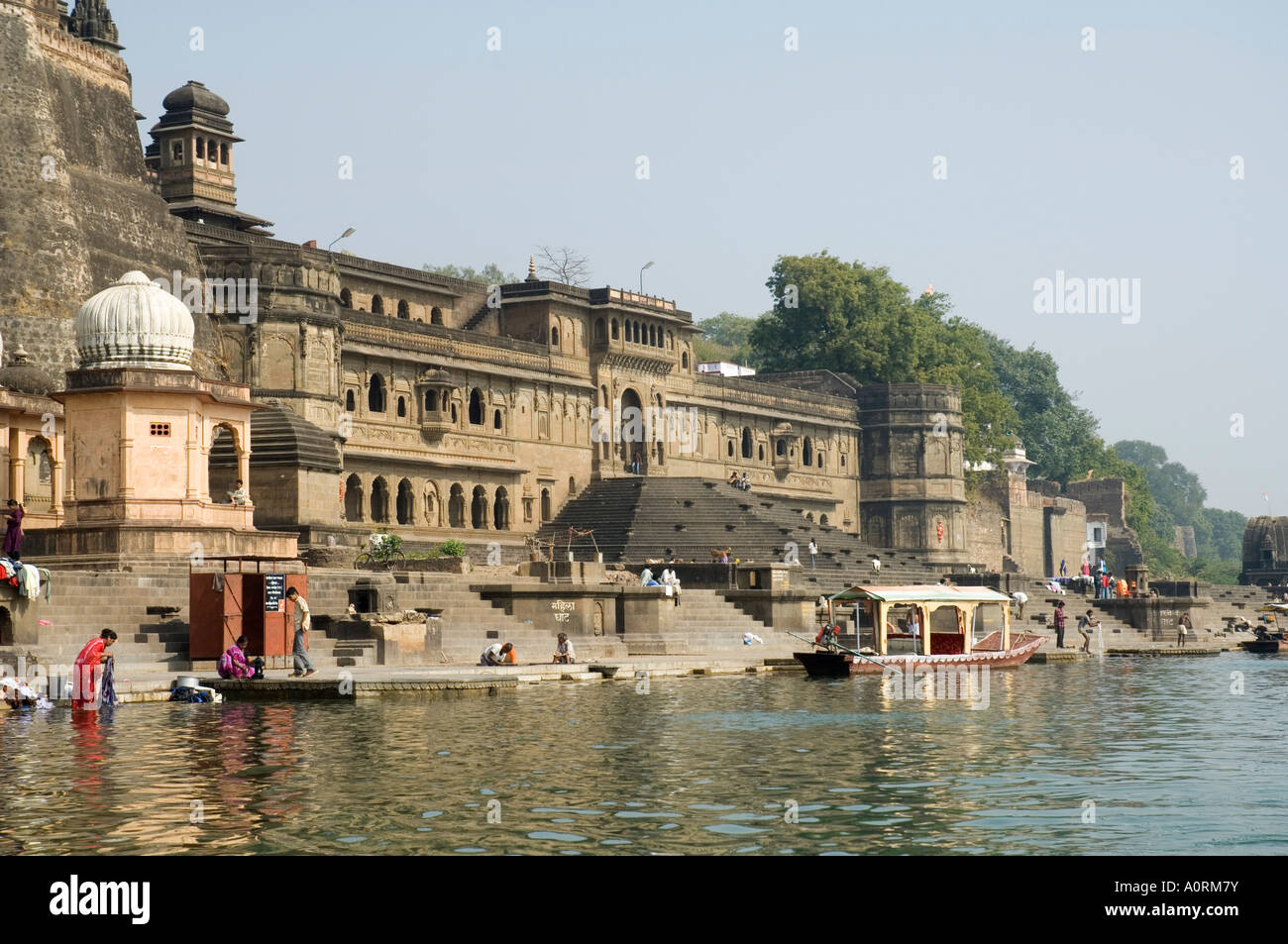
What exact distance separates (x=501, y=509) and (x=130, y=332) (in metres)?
25.6

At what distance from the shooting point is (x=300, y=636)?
29.2 meters

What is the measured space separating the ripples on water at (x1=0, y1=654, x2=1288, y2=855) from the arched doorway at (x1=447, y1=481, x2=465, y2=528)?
3080cm

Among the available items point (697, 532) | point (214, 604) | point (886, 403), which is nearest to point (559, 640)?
point (214, 604)

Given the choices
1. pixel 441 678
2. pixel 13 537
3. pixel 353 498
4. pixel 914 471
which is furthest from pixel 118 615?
pixel 914 471

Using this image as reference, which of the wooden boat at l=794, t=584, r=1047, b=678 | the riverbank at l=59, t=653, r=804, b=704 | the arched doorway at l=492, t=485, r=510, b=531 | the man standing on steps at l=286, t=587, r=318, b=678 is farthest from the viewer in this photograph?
the arched doorway at l=492, t=485, r=510, b=531

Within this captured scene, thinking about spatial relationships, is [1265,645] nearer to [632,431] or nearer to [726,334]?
[632,431]

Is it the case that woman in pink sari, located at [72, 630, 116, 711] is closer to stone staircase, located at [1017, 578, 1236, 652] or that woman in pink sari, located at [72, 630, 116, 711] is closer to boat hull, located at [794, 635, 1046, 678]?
boat hull, located at [794, 635, 1046, 678]

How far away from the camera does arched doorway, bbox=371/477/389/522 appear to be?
5575cm

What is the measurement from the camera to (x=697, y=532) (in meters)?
58.3

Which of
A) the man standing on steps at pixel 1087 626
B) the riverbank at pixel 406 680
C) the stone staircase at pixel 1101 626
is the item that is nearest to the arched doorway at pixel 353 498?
the riverbank at pixel 406 680

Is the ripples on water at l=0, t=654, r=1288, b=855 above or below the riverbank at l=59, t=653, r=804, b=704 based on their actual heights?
below

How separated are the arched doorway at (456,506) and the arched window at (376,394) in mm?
4237

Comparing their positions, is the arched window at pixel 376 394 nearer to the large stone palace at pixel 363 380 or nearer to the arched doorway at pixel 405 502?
the large stone palace at pixel 363 380

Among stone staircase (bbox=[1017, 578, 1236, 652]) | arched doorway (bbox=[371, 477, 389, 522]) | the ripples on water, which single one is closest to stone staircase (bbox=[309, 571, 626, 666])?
the ripples on water
